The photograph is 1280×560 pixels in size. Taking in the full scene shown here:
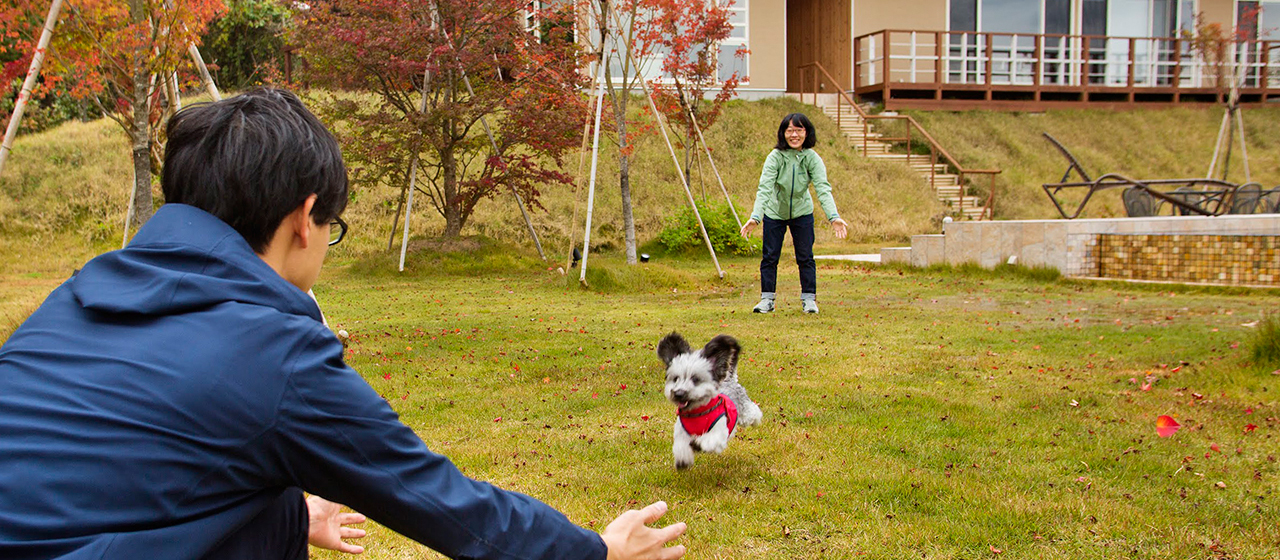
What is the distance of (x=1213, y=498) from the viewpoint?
3482 millimetres

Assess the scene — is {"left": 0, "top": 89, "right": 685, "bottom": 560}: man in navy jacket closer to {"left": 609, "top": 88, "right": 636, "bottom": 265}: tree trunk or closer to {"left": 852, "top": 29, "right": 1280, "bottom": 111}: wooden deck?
{"left": 609, "top": 88, "right": 636, "bottom": 265}: tree trunk

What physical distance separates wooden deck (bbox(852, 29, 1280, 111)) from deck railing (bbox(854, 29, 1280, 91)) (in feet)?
0.09

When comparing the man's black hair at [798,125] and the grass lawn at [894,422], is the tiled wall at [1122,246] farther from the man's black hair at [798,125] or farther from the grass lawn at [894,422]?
the man's black hair at [798,125]

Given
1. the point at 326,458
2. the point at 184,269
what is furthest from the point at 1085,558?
the point at 184,269

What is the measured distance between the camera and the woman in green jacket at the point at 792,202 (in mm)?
8883

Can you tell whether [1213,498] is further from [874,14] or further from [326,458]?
[874,14]

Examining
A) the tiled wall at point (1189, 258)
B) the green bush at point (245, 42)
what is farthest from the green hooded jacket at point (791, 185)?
the green bush at point (245, 42)

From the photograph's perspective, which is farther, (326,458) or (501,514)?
(501,514)

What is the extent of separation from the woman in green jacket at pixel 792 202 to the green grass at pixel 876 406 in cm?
34

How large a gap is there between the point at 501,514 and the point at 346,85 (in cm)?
1455

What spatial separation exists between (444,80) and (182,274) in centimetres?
1404

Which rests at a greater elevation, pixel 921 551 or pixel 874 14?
pixel 874 14

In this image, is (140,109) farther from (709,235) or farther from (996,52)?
(996,52)

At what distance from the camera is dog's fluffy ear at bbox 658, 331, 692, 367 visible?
3979 mm
